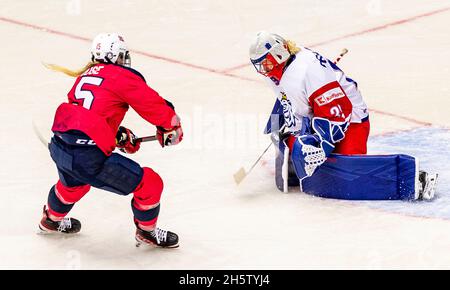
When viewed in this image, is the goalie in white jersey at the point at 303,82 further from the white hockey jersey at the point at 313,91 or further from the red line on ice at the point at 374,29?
the red line on ice at the point at 374,29

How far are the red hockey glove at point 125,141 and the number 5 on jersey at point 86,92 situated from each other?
13.6 inches

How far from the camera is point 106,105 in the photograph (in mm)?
5152

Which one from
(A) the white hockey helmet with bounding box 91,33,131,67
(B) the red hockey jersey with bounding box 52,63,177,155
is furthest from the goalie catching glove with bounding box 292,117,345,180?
(A) the white hockey helmet with bounding box 91,33,131,67

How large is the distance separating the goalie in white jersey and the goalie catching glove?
0.07ft

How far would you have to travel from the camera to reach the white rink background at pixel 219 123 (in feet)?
17.6

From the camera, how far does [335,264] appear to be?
5176 millimetres

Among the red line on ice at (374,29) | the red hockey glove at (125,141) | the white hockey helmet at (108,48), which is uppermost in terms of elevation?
the white hockey helmet at (108,48)

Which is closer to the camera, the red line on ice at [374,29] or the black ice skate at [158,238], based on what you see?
the black ice skate at [158,238]

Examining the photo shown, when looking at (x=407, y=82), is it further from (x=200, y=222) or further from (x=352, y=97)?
(x=200, y=222)

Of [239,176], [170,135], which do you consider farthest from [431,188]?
[170,135]

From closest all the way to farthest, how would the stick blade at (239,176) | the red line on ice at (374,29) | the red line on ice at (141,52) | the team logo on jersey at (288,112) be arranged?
the team logo on jersey at (288,112)
the stick blade at (239,176)
the red line on ice at (141,52)
the red line on ice at (374,29)

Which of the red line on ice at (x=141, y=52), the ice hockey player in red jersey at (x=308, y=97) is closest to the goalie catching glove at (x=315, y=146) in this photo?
the ice hockey player in red jersey at (x=308, y=97)

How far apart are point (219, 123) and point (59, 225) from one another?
1815 millimetres

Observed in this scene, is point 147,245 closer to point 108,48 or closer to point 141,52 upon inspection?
point 108,48
